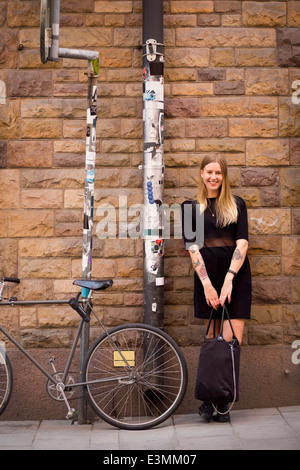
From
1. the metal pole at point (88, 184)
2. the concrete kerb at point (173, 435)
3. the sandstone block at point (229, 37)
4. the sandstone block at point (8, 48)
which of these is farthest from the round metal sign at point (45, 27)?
the concrete kerb at point (173, 435)

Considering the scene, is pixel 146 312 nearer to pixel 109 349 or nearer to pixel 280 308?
pixel 109 349

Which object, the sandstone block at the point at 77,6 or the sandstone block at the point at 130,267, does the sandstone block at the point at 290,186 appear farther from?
the sandstone block at the point at 77,6

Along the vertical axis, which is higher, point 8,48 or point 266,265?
point 8,48

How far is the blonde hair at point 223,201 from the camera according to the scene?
5.53 m

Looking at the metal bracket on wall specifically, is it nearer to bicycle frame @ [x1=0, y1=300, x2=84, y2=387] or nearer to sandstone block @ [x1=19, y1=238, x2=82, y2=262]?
sandstone block @ [x1=19, y1=238, x2=82, y2=262]

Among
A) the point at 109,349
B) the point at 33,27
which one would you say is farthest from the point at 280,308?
the point at 33,27

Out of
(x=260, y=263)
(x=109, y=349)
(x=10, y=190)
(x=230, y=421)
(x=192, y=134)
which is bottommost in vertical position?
(x=230, y=421)

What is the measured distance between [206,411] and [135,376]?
638mm

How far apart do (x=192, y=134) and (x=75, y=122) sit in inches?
40.6

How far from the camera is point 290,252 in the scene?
239 inches

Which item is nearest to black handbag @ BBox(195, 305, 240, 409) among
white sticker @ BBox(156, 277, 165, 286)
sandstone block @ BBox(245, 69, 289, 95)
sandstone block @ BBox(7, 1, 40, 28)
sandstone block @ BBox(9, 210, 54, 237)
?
white sticker @ BBox(156, 277, 165, 286)

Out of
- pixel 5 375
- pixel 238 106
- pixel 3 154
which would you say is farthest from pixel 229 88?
pixel 5 375

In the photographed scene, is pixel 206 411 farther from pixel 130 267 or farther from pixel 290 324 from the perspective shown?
pixel 130 267

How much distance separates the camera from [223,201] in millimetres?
5574
